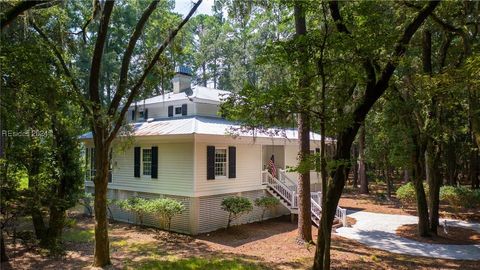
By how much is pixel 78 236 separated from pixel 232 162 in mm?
6312

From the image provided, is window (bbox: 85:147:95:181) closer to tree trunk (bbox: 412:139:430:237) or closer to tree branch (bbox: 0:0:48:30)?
tree branch (bbox: 0:0:48:30)

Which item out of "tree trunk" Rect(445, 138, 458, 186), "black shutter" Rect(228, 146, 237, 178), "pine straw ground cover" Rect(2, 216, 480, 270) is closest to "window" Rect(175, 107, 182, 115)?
"black shutter" Rect(228, 146, 237, 178)

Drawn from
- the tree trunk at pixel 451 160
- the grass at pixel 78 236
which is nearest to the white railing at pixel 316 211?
the grass at pixel 78 236

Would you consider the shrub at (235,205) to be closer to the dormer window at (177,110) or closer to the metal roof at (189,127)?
the metal roof at (189,127)

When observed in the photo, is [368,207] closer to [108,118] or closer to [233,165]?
[233,165]

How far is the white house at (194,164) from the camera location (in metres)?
13.5

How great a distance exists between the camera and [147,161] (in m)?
15.3

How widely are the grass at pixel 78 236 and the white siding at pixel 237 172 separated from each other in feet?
13.4

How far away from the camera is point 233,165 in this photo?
48.6 ft

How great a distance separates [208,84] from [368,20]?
40.3 meters

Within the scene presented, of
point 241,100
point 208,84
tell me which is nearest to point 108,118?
point 241,100

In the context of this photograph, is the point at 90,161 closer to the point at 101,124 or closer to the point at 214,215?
the point at 214,215

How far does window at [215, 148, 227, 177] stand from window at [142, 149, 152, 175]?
9.54ft

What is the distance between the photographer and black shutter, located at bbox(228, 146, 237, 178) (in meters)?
14.7
